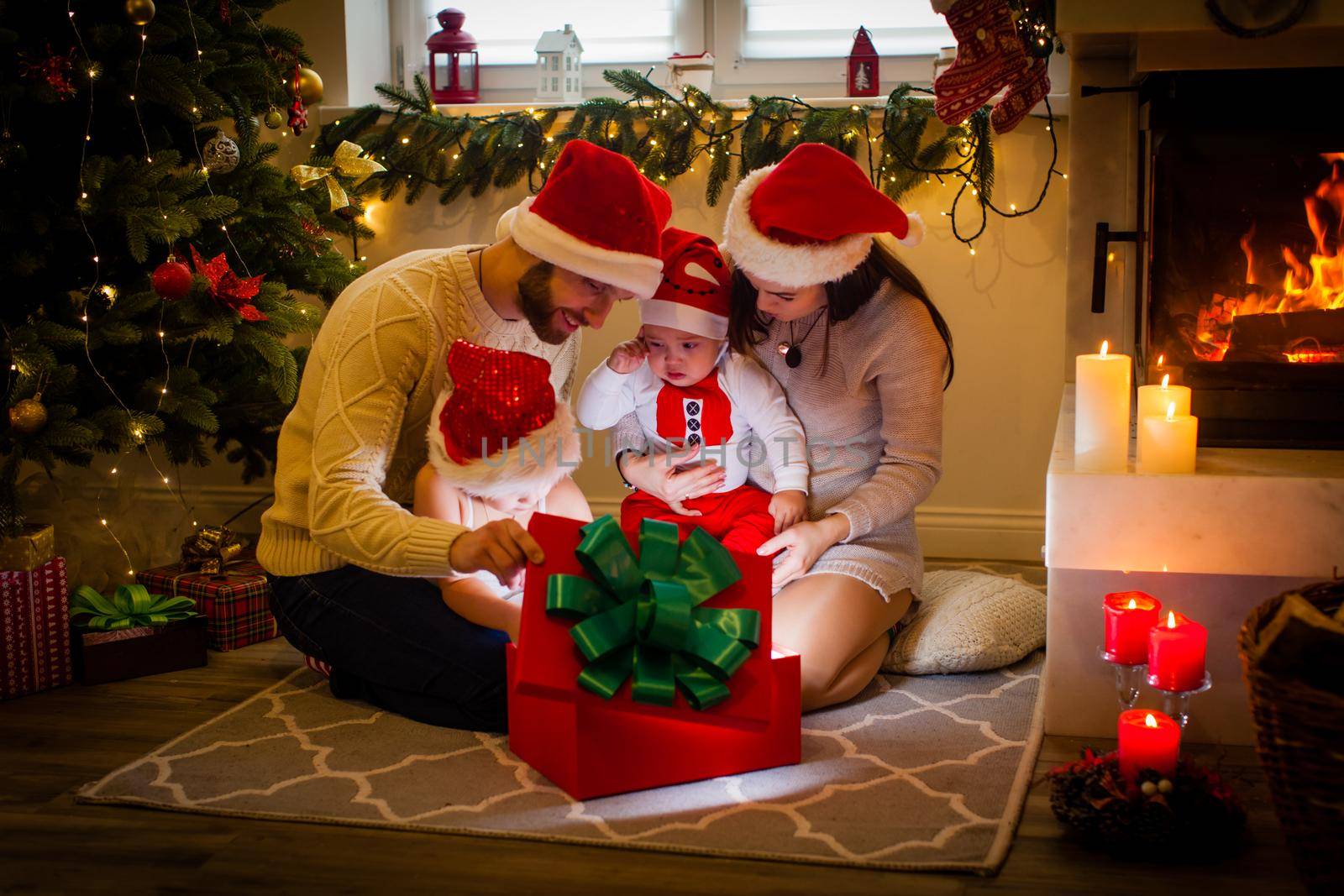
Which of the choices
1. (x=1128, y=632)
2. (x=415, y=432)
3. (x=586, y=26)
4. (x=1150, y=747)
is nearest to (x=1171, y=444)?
(x=1128, y=632)

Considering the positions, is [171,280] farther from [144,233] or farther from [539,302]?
[539,302]

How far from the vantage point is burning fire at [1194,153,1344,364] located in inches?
90.8

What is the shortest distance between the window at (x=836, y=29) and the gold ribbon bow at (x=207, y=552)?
200cm

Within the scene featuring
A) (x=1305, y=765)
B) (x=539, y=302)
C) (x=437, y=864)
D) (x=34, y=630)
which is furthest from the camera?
(x=34, y=630)

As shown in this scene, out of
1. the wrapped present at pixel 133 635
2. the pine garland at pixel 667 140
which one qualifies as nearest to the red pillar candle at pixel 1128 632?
the pine garland at pixel 667 140

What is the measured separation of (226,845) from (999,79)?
2.08 m

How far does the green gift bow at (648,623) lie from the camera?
66.8 inches

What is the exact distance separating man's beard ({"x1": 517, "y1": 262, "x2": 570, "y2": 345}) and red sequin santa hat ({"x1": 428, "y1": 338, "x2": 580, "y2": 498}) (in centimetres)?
8

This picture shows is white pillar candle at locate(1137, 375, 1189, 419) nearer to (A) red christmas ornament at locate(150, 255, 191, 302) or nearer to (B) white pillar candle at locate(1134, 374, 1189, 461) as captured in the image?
(B) white pillar candle at locate(1134, 374, 1189, 461)

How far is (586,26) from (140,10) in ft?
4.93

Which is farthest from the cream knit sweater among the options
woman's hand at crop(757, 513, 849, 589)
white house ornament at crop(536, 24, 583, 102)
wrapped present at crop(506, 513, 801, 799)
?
white house ornament at crop(536, 24, 583, 102)

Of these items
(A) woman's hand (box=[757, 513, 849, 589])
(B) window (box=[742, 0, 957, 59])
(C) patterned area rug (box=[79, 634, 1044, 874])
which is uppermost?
(B) window (box=[742, 0, 957, 59])

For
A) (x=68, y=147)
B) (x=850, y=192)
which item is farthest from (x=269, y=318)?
(x=850, y=192)

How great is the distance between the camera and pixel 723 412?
2330 millimetres
